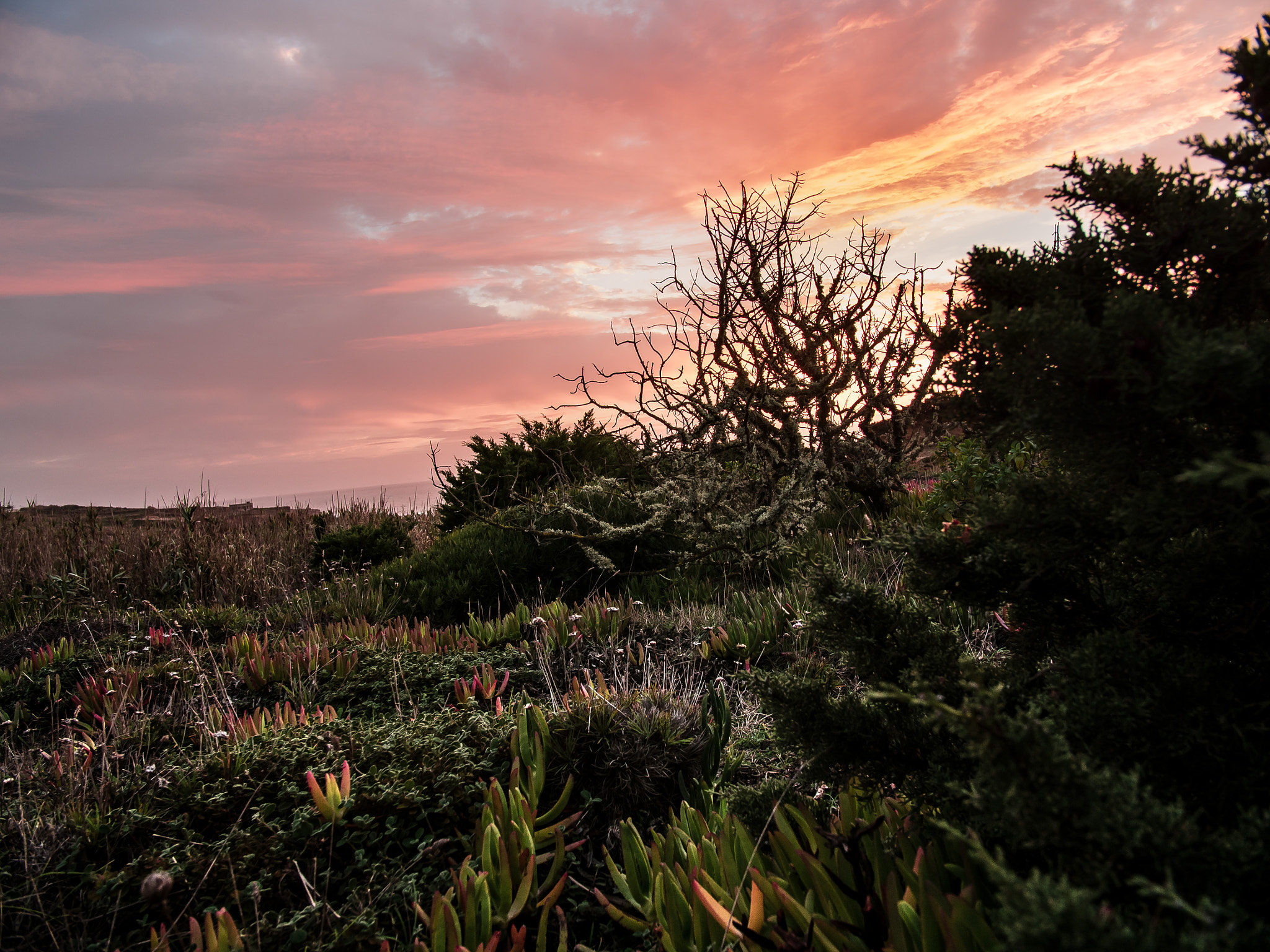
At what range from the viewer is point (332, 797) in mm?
→ 2576

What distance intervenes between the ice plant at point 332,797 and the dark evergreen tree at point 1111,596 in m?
1.56

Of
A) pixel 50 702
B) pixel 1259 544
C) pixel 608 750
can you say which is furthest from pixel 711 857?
pixel 50 702

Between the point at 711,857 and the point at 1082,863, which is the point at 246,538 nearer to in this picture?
the point at 711,857

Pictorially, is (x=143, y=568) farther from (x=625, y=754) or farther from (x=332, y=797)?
(x=625, y=754)

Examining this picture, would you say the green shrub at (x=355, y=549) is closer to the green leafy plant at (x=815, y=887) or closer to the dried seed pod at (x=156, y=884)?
the dried seed pod at (x=156, y=884)

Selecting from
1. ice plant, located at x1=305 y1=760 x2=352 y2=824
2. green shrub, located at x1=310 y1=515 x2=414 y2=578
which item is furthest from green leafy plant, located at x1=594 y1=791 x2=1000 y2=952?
green shrub, located at x1=310 y1=515 x2=414 y2=578

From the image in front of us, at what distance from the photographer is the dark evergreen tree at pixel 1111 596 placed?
1.20m

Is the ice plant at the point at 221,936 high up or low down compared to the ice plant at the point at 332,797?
down

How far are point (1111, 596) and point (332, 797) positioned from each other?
253cm

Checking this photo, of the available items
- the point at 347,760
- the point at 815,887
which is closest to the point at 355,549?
the point at 347,760

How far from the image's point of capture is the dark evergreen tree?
3.94 ft

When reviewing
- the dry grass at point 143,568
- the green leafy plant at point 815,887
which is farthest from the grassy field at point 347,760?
the dry grass at point 143,568

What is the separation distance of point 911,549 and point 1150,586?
22.9 inches

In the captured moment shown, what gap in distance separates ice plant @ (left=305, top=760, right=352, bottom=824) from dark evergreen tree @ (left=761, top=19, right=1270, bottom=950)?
1559 millimetres
